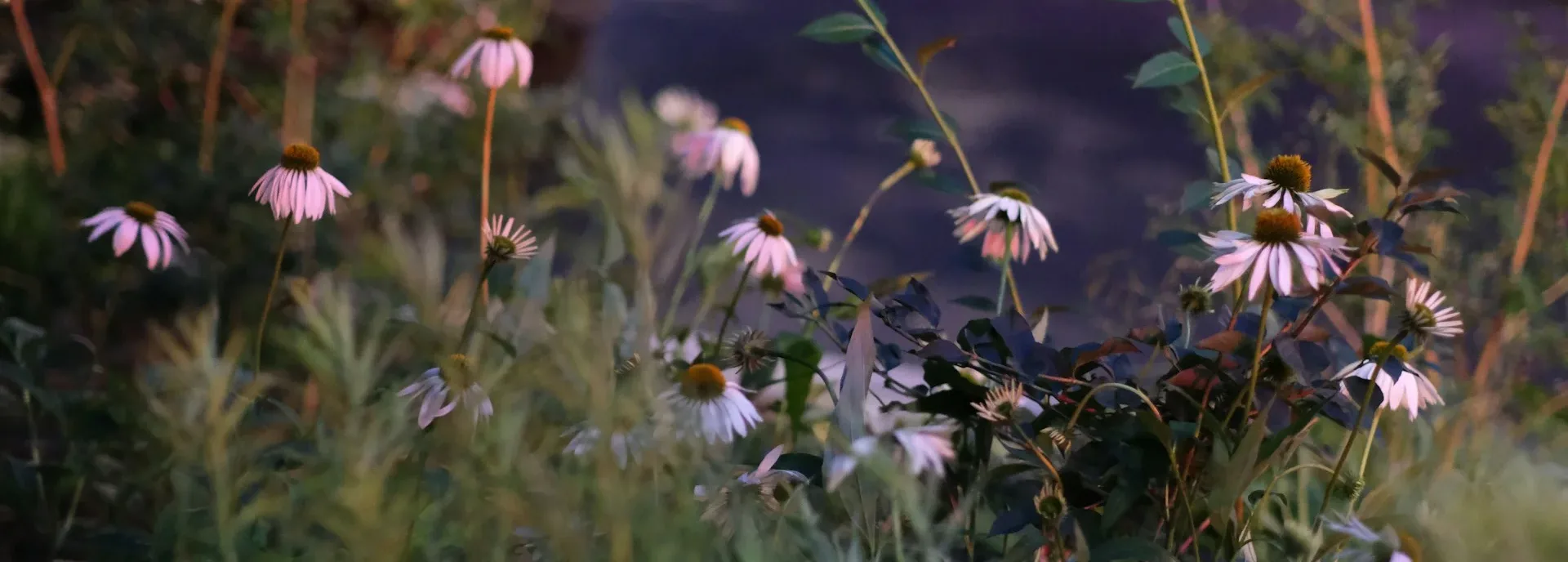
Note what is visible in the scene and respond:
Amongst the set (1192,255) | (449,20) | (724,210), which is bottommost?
(724,210)

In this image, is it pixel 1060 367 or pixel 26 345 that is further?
pixel 26 345

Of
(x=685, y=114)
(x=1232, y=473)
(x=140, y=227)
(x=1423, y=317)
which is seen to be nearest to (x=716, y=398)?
(x=1232, y=473)

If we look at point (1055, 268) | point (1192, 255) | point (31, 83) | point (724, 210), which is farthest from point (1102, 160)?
point (31, 83)

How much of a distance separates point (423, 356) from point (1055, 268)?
3.35 ft

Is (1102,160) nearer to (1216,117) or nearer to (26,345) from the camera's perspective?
(1216,117)

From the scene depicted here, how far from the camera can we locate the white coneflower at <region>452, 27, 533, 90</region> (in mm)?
771

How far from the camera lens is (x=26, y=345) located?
77 cm

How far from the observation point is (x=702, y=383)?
55 cm

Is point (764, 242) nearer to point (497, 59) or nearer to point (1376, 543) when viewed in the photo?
point (497, 59)

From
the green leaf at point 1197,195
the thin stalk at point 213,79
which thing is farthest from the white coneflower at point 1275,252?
the thin stalk at point 213,79

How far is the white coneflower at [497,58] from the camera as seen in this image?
77 cm

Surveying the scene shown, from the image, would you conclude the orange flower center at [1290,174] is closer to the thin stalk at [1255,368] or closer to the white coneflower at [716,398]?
the thin stalk at [1255,368]

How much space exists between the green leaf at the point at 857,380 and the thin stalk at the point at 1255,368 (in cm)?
19

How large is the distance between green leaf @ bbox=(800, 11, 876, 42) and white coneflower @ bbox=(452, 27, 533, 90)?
0.85ft
